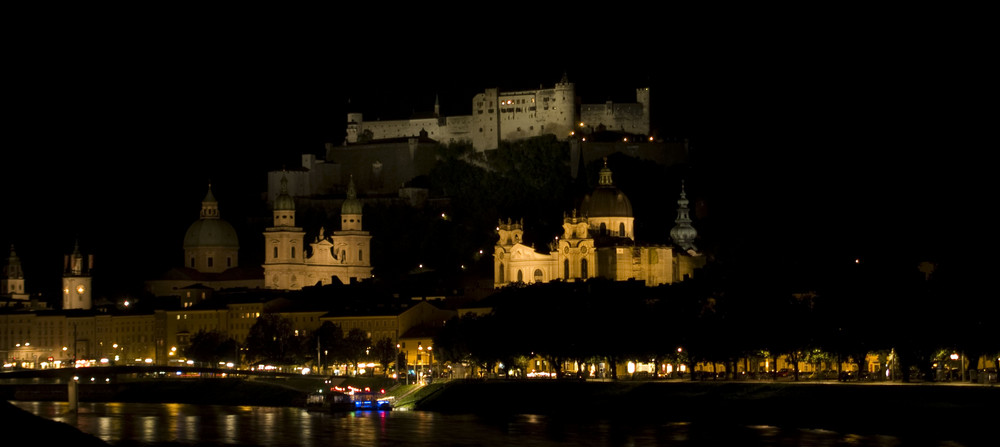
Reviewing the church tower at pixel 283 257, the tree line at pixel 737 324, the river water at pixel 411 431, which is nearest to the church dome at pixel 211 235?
the church tower at pixel 283 257

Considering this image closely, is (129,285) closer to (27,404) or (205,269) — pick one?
(205,269)

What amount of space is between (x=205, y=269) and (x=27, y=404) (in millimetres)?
47946

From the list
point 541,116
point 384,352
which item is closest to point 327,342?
point 384,352

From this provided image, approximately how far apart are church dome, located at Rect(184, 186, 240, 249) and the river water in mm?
56322

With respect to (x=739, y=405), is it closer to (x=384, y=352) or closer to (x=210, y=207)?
(x=384, y=352)

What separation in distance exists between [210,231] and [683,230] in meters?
36.0

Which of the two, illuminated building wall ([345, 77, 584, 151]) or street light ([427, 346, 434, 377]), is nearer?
street light ([427, 346, 434, 377])

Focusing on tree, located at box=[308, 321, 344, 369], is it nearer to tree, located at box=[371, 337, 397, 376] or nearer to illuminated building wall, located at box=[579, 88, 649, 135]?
tree, located at box=[371, 337, 397, 376]

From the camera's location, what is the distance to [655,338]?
85938 mm

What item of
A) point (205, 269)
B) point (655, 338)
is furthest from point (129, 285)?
point (655, 338)

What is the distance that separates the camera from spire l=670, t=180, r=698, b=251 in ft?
396

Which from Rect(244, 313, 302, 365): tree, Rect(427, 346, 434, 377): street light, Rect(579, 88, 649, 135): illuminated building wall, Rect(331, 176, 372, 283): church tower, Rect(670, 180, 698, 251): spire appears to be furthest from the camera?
Rect(579, 88, 649, 135): illuminated building wall

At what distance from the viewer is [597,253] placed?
11212cm

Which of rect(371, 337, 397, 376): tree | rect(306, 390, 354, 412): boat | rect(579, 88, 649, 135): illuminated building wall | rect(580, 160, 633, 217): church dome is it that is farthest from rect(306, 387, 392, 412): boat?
rect(579, 88, 649, 135): illuminated building wall
